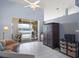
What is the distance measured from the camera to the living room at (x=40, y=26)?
5828mm

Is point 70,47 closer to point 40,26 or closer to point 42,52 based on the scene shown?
point 42,52

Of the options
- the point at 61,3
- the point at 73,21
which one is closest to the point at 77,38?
the point at 73,21

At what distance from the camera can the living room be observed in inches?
229

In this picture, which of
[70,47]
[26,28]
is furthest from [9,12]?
[70,47]

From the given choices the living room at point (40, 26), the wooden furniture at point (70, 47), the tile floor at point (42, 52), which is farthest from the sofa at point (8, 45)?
the wooden furniture at point (70, 47)

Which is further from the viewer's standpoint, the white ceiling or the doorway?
the doorway

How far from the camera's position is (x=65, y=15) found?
22.7ft

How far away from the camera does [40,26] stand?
11.7 metres

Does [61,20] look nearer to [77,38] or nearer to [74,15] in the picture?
[74,15]

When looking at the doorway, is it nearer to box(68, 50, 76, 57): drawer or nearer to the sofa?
the sofa

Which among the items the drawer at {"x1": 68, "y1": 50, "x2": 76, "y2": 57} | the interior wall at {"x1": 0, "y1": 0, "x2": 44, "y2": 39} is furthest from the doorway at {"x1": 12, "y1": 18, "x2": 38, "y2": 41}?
the drawer at {"x1": 68, "y1": 50, "x2": 76, "y2": 57}

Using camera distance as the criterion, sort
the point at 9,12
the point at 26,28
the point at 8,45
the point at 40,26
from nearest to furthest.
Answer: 1. the point at 8,45
2. the point at 9,12
3. the point at 26,28
4. the point at 40,26

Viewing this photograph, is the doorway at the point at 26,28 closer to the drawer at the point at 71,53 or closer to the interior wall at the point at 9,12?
the interior wall at the point at 9,12

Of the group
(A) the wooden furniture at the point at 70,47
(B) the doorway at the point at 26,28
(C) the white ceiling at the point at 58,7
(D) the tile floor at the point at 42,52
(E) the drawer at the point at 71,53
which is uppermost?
(C) the white ceiling at the point at 58,7
